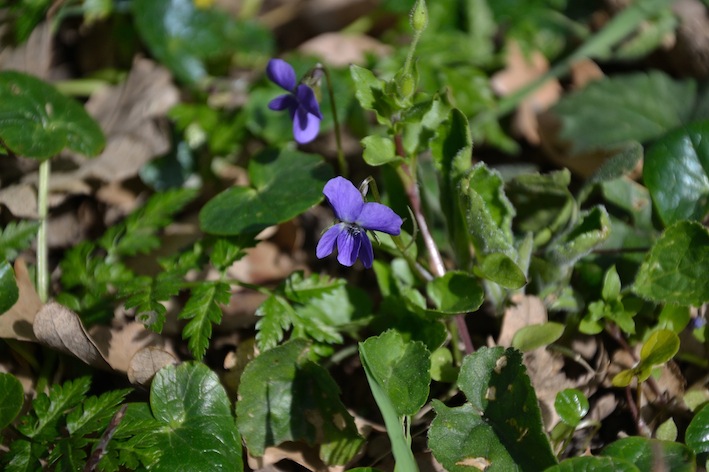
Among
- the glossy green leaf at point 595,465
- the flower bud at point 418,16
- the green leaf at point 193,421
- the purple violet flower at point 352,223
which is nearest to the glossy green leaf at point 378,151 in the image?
the purple violet flower at point 352,223

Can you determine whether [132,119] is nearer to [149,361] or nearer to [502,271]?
[149,361]

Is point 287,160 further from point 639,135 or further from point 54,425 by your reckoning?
point 639,135

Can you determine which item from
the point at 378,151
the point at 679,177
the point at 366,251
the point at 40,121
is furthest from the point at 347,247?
the point at 40,121

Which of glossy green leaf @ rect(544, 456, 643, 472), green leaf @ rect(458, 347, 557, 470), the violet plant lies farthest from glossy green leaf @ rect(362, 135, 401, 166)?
glossy green leaf @ rect(544, 456, 643, 472)

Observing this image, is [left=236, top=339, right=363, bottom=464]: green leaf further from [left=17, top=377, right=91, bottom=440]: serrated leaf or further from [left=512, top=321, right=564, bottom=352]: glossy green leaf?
[left=512, top=321, right=564, bottom=352]: glossy green leaf

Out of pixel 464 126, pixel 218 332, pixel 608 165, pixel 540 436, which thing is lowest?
pixel 218 332

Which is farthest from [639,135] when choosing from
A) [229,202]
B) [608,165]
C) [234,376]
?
[234,376]
